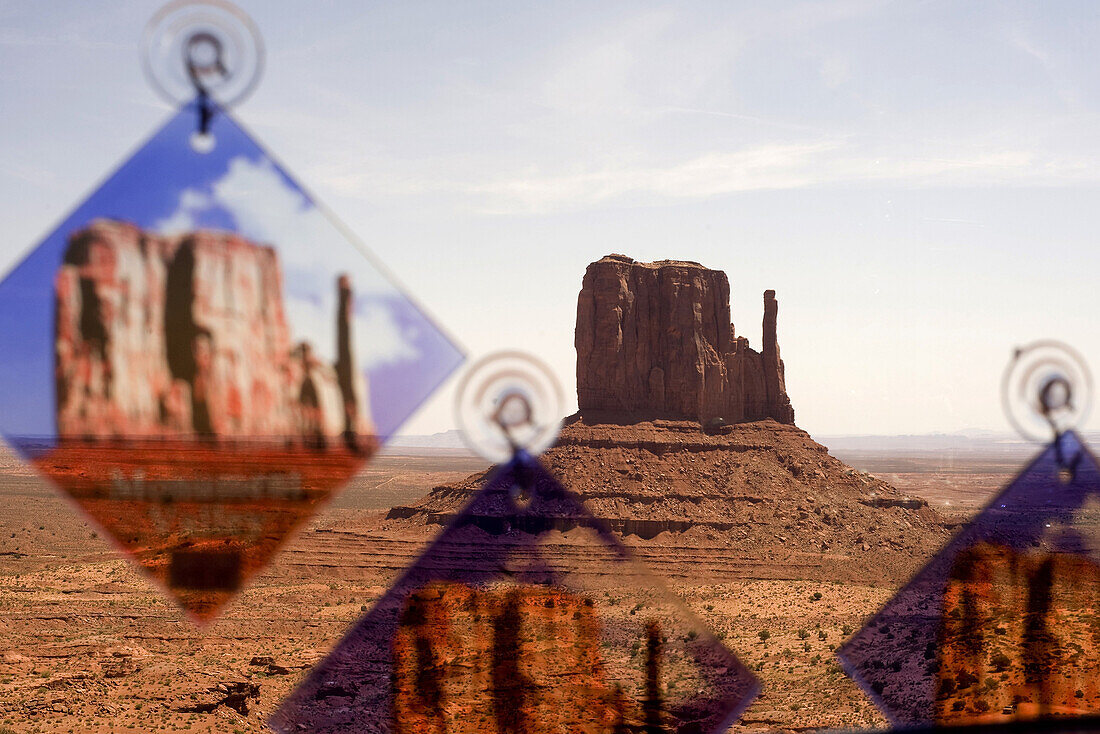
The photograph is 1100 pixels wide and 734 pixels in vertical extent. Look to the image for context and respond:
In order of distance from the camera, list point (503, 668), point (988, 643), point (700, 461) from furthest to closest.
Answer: point (700, 461)
point (503, 668)
point (988, 643)

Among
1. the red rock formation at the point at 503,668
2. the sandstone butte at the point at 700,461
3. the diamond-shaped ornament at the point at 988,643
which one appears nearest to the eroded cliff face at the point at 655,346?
the sandstone butte at the point at 700,461

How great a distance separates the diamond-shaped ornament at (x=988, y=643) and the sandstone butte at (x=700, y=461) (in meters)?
8.64

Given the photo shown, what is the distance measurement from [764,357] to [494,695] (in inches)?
2443

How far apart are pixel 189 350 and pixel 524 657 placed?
29991 millimetres

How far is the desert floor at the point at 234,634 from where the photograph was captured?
28.0m

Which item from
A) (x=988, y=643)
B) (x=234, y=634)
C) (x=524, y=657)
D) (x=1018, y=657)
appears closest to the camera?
(x=1018, y=657)

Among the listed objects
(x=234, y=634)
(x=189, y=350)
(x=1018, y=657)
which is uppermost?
(x=189, y=350)

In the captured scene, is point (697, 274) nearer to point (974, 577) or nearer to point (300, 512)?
point (974, 577)

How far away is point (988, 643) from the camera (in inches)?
1126

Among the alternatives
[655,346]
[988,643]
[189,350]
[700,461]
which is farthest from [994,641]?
[655,346]

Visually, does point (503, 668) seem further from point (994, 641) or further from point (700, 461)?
point (700, 461)

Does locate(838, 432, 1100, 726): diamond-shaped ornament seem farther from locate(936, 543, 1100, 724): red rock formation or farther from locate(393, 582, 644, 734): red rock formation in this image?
locate(393, 582, 644, 734): red rock formation

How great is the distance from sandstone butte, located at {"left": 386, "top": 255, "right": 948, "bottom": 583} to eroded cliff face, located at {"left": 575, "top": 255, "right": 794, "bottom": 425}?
115 millimetres

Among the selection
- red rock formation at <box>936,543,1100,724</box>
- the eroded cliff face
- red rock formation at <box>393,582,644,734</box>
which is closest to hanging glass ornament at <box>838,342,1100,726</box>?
red rock formation at <box>936,543,1100,724</box>
